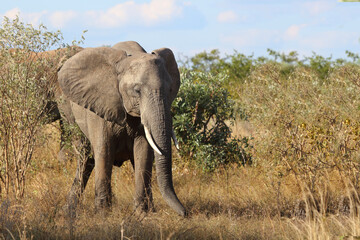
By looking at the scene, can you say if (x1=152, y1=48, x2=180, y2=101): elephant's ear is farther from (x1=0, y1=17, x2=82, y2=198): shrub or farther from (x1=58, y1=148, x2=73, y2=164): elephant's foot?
(x1=58, y1=148, x2=73, y2=164): elephant's foot

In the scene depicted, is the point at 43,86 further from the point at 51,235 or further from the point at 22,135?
the point at 51,235

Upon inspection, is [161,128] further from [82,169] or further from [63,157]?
[63,157]

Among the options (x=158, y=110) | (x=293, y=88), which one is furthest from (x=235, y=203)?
(x=293, y=88)

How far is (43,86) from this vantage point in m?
8.45

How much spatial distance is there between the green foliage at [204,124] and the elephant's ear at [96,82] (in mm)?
3085

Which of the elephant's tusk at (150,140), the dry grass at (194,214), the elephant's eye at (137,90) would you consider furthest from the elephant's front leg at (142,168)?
the elephant's eye at (137,90)

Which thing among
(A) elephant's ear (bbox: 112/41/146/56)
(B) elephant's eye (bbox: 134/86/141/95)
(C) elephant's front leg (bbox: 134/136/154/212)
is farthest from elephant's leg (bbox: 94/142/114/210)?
(A) elephant's ear (bbox: 112/41/146/56)

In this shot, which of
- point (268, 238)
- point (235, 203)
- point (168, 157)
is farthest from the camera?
point (235, 203)

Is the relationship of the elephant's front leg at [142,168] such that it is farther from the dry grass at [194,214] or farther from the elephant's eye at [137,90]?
the elephant's eye at [137,90]

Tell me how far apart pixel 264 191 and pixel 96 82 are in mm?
3480

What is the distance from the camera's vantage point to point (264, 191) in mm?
9148

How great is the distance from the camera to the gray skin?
7023 mm

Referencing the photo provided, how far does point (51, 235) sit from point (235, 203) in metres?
3.35

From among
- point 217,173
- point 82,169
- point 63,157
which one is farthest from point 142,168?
point 63,157
